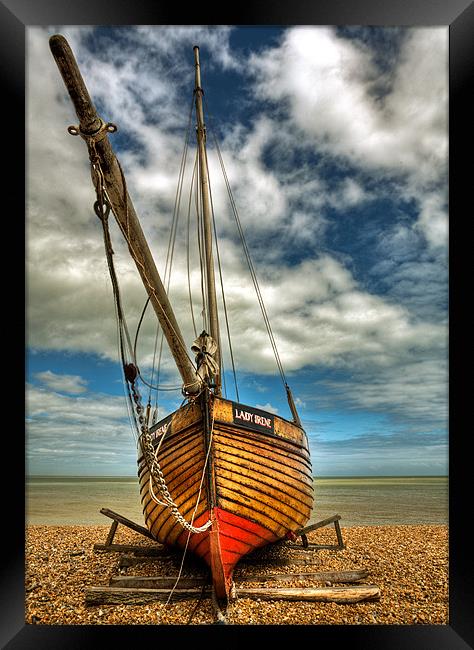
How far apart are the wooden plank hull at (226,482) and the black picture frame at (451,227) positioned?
89cm

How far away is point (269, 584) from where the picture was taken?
5.34 metres

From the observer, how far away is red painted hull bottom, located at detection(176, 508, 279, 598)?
4613mm

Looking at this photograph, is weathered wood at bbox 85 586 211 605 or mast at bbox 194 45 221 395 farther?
mast at bbox 194 45 221 395

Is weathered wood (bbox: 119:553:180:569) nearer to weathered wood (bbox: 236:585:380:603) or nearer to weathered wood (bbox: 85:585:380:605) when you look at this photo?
weathered wood (bbox: 85:585:380:605)

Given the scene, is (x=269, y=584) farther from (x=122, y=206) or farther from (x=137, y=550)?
(x=122, y=206)

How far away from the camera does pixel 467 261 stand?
415 centimetres

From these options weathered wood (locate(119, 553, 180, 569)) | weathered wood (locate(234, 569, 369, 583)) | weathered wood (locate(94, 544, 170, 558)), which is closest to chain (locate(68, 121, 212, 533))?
weathered wood (locate(234, 569, 369, 583))

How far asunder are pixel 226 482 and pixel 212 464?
250mm

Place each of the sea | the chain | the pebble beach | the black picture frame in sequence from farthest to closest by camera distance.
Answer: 1. the sea
2. the pebble beach
3. the black picture frame
4. the chain

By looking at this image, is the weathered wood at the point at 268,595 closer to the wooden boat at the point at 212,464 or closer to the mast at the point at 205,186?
the wooden boat at the point at 212,464

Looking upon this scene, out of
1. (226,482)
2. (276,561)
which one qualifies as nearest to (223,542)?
(226,482)

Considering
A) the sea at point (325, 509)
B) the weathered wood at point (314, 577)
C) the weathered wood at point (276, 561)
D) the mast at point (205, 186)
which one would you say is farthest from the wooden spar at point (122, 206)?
the sea at point (325, 509)

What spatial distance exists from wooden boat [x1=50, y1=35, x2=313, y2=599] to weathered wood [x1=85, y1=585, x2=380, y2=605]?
407 mm

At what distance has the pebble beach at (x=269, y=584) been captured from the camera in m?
4.59
